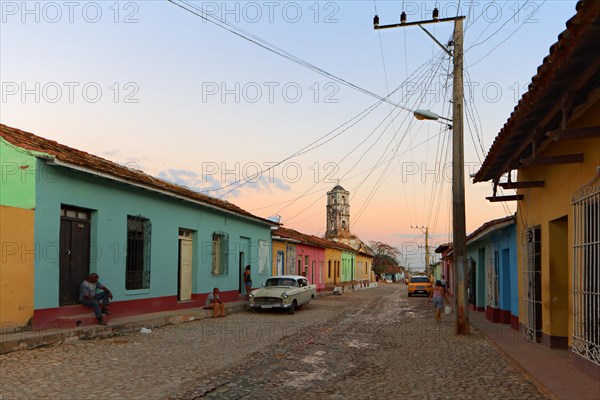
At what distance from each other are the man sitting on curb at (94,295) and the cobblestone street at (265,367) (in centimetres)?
99

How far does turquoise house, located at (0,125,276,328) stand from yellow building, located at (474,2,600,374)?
853 cm

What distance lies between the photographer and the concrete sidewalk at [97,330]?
935 centimetres

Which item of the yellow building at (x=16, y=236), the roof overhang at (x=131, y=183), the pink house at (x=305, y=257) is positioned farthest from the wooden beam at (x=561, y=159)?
the pink house at (x=305, y=257)

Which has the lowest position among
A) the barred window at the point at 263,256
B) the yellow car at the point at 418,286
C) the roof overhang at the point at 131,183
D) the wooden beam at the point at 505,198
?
the yellow car at the point at 418,286

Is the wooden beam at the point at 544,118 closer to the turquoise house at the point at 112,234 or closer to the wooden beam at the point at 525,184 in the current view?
the wooden beam at the point at 525,184

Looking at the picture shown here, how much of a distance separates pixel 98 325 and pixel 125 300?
6.54 ft

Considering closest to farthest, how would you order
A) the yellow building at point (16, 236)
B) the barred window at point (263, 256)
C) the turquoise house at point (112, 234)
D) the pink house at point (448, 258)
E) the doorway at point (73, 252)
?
the yellow building at point (16, 236) < the turquoise house at point (112, 234) < the doorway at point (73, 252) < the barred window at point (263, 256) < the pink house at point (448, 258)

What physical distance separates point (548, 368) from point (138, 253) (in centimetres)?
1061

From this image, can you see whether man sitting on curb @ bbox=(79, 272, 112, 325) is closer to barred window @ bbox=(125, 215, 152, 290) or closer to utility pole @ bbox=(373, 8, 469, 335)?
barred window @ bbox=(125, 215, 152, 290)

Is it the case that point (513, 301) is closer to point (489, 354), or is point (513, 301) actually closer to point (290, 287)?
point (489, 354)

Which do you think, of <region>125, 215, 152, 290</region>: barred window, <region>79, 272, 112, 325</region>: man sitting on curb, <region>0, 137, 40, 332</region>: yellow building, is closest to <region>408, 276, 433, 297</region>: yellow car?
<region>125, 215, 152, 290</region>: barred window

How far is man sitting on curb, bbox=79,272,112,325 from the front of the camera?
12.1 meters

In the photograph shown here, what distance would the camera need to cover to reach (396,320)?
667 inches

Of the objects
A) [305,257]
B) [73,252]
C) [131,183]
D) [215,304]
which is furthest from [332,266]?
[73,252]
